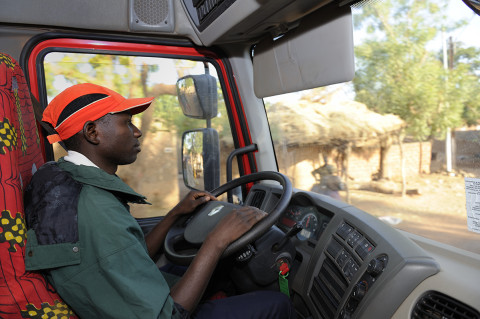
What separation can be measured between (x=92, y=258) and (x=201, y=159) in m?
1.52

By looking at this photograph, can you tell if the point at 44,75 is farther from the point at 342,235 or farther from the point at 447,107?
the point at 447,107

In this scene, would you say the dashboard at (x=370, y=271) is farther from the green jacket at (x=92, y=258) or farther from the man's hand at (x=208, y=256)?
the green jacket at (x=92, y=258)

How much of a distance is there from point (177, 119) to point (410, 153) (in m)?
2.06

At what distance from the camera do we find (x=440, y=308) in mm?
1215

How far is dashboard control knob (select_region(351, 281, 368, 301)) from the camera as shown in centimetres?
143

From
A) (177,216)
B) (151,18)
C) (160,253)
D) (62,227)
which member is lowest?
(160,253)

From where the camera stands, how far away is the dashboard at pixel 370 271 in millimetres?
1249

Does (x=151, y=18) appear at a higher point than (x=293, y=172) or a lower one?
higher

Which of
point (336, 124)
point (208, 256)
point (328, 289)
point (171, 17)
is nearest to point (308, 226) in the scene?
point (328, 289)

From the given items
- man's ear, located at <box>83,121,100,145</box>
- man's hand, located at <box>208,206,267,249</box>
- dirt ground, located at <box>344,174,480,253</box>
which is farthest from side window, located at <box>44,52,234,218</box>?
dirt ground, located at <box>344,174,480,253</box>

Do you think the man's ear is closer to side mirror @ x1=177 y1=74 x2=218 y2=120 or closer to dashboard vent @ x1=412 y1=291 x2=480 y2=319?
side mirror @ x1=177 y1=74 x2=218 y2=120

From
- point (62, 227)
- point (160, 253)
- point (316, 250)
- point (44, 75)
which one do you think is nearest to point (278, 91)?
point (316, 250)

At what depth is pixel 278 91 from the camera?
2.40m

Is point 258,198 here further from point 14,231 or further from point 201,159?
point 14,231
